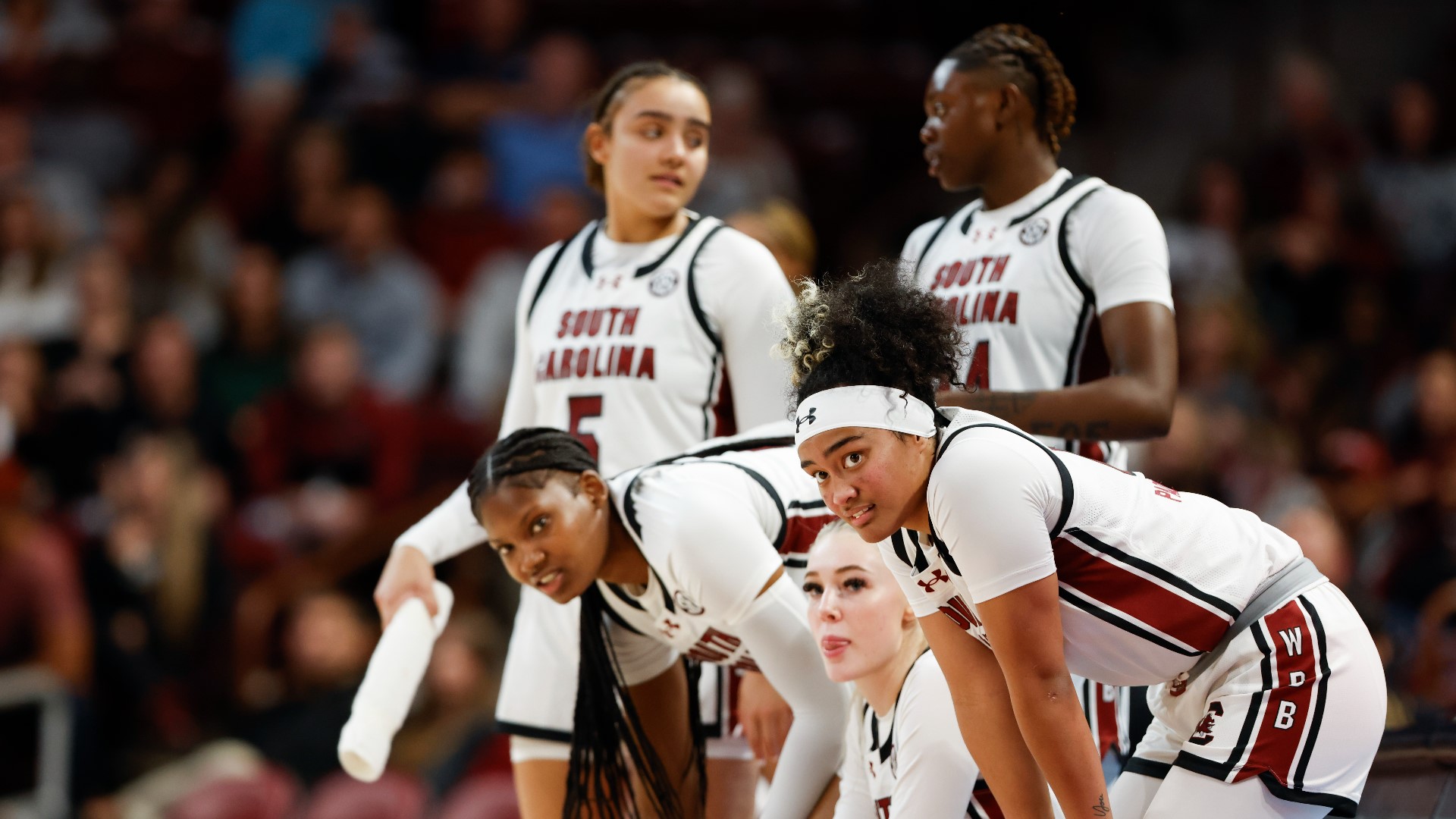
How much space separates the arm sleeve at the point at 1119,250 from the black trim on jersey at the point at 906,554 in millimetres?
976

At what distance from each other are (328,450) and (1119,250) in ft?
16.6

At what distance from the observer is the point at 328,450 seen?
25.5 ft

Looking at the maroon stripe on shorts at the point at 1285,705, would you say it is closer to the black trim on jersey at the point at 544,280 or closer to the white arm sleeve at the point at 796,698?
the white arm sleeve at the point at 796,698

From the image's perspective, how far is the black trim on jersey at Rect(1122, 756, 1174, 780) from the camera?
10.3ft

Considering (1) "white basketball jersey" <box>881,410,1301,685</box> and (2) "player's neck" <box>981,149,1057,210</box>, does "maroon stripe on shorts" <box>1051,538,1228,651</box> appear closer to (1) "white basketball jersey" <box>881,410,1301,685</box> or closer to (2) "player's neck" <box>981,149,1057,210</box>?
(1) "white basketball jersey" <box>881,410,1301,685</box>

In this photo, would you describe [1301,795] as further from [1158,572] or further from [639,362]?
[639,362]

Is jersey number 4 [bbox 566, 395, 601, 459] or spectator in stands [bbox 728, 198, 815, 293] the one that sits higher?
spectator in stands [bbox 728, 198, 815, 293]

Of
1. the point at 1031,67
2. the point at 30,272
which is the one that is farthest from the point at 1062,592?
the point at 30,272

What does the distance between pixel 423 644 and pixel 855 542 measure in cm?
112

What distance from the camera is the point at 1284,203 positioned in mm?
8750

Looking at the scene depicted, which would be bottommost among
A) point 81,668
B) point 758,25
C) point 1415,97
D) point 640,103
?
point 81,668

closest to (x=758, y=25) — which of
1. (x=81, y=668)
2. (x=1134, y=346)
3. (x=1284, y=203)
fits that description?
(x=1284, y=203)

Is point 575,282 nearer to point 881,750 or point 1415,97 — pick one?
point 881,750

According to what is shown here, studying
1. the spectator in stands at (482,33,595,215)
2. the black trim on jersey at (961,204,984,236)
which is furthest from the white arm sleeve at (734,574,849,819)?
the spectator in stands at (482,33,595,215)
